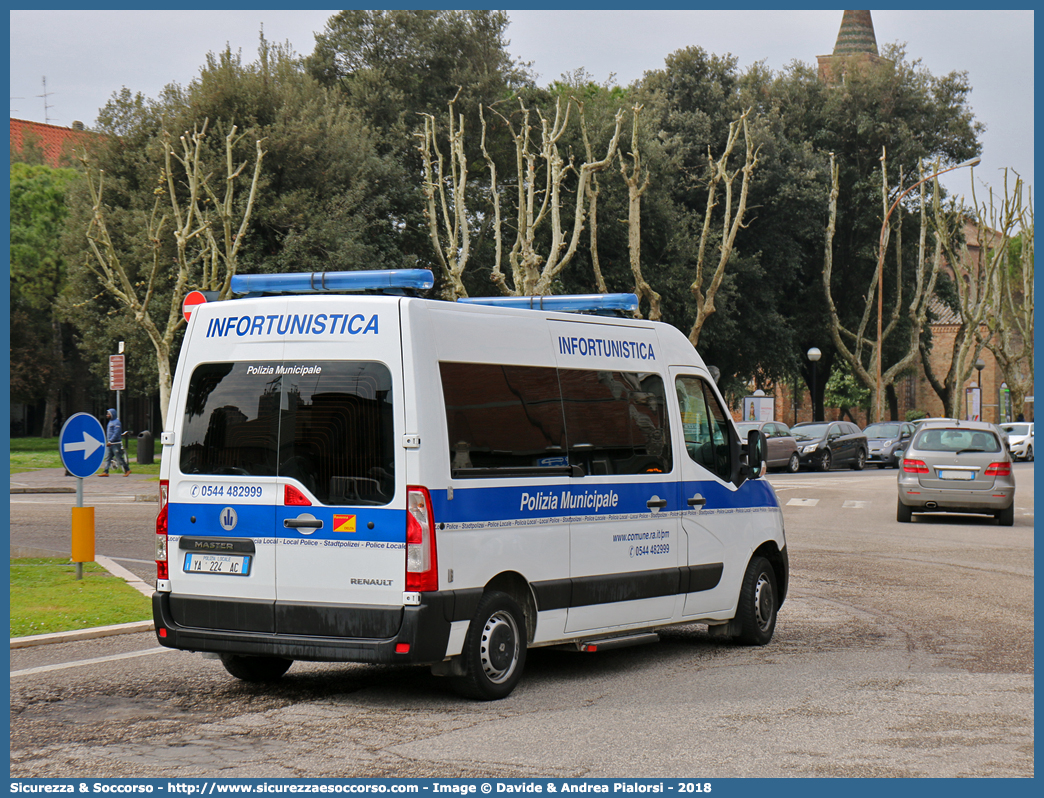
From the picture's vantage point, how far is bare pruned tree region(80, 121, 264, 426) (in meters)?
31.6

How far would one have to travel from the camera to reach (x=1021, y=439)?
5153cm

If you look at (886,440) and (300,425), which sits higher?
(300,425)

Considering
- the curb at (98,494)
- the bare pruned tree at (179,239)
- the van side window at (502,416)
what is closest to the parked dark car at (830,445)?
the bare pruned tree at (179,239)

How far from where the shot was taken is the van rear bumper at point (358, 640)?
6.63 m

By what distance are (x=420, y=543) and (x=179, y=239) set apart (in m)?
26.3

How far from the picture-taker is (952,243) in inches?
2172

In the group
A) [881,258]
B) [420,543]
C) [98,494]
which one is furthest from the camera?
[881,258]

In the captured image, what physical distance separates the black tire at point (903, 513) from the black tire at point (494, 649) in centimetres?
1494

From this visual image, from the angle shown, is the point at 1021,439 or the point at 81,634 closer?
the point at 81,634

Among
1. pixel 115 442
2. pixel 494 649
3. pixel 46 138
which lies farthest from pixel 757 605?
pixel 46 138

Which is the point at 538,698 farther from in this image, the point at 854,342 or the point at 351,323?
the point at 854,342

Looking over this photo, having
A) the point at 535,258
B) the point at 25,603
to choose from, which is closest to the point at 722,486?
the point at 25,603

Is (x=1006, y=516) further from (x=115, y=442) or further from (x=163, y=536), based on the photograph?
(x=115, y=442)

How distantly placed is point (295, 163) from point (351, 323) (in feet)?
101
